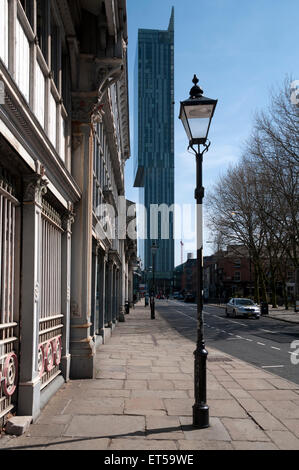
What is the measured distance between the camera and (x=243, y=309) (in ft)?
117

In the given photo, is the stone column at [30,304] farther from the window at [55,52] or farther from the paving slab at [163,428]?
the window at [55,52]

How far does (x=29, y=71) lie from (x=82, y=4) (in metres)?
4.75

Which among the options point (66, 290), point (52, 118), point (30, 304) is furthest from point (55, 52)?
point (30, 304)

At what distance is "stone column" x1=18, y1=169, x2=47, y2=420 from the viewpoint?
6.51 metres

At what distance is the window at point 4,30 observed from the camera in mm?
5367

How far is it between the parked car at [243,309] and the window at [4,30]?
105ft

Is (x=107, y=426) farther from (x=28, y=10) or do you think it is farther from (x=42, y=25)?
(x=42, y=25)

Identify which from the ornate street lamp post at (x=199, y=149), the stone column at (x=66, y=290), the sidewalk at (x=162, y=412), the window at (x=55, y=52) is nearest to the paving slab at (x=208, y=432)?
the sidewalk at (x=162, y=412)

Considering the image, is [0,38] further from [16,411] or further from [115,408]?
[115,408]

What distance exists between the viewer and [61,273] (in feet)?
31.5

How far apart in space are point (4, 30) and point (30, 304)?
339 cm

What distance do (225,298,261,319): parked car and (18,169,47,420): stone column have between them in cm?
3005

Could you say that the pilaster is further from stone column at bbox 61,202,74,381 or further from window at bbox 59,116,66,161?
window at bbox 59,116,66,161
